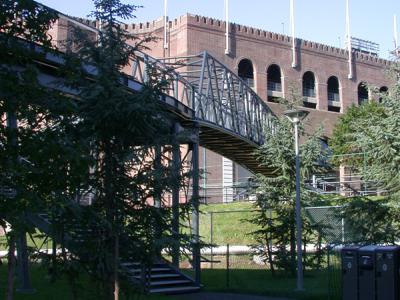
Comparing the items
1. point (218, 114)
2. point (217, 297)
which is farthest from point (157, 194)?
point (218, 114)

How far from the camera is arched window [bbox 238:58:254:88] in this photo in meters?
61.9

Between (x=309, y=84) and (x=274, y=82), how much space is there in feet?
17.9

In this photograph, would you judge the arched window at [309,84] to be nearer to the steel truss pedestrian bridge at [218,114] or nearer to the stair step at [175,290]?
the steel truss pedestrian bridge at [218,114]

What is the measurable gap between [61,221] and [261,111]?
101 feet

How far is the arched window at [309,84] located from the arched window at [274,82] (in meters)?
3.63

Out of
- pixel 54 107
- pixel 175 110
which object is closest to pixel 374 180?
pixel 175 110

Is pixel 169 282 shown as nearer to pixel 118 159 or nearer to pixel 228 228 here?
pixel 118 159

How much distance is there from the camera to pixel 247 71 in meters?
62.7

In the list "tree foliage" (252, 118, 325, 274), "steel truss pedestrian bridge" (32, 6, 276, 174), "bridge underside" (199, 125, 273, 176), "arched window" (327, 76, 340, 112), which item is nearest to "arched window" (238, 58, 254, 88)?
"arched window" (327, 76, 340, 112)

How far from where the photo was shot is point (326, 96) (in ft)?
224

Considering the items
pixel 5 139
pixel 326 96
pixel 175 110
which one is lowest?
pixel 5 139

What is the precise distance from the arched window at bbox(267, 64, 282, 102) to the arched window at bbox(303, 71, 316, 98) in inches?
143

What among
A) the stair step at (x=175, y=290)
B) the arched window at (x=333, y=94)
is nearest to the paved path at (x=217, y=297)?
the stair step at (x=175, y=290)

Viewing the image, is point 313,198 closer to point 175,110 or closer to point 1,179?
point 175,110
